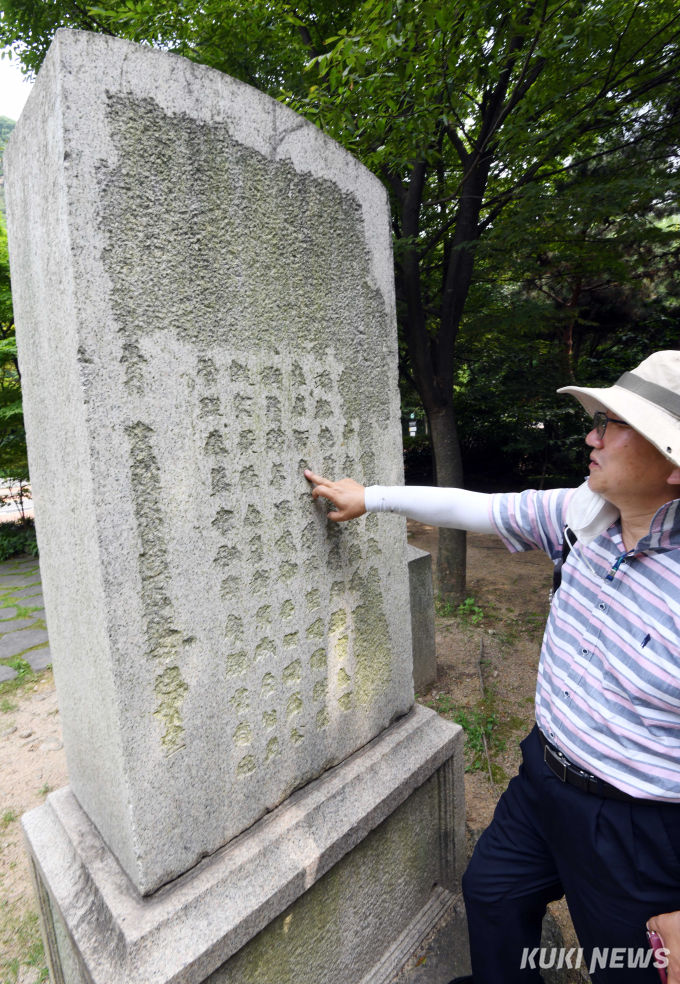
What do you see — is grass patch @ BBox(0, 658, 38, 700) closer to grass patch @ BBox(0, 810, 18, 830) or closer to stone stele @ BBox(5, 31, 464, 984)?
grass patch @ BBox(0, 810, 18, 830)

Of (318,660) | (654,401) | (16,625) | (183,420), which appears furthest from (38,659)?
(654,401)

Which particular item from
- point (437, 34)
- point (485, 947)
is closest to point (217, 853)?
point (485, 947)

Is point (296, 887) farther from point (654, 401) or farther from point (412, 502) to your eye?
point (654, 401)

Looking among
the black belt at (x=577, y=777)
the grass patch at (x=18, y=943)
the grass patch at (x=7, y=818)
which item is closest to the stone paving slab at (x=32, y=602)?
the grass patch at (x=7, y=818)

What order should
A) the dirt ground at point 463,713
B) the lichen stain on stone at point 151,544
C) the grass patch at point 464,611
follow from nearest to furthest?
the lichen stain on stone at point 151,544 < the dirt ground at point 463,713 < the grass patch at point 464,611

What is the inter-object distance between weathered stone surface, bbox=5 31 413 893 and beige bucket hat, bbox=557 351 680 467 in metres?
0.85

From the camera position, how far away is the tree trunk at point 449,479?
5.63 m

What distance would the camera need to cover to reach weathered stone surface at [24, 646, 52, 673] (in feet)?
15.3

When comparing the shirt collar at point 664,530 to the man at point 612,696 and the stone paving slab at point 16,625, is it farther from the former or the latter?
the stone paving slab at point 16,625

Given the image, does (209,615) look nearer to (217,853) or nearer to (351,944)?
(217,853)

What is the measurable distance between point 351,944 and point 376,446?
174 centimetres

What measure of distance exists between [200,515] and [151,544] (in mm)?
148

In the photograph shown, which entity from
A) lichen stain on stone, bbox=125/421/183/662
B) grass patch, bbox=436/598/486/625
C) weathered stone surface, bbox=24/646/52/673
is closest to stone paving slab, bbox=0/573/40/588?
weathered stone surface, bbox=24/646/52/673

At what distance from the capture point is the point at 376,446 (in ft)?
6.52
